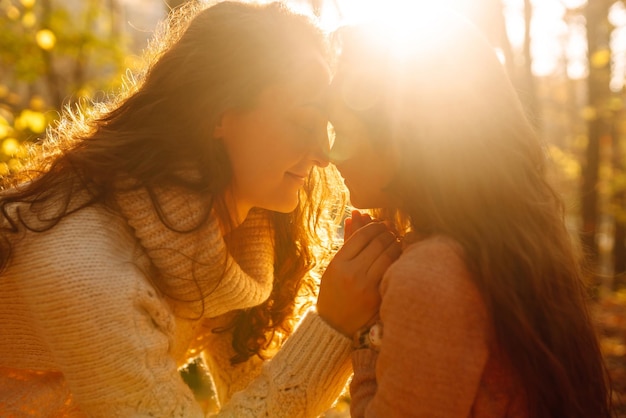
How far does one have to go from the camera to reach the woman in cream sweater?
1919 mm

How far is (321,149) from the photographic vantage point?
7.69ft

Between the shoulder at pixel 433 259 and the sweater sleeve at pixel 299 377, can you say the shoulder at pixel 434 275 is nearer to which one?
the shoulder at pixel 433 259

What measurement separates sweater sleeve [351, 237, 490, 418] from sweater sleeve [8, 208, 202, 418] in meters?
0.70

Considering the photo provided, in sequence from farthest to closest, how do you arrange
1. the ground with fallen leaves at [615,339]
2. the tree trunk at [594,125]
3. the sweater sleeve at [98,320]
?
the tree trunk at [594,125]
the ground with fallen leaves at [615,339]
the sweater sleeve at [98,320]

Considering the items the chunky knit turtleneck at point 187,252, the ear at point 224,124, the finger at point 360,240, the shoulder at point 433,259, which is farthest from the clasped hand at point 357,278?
the ear at point 224,124

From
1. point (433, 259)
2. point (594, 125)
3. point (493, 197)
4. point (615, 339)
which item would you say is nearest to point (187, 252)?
point (433, 259)

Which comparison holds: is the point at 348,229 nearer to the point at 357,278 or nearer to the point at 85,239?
the point at 357,278

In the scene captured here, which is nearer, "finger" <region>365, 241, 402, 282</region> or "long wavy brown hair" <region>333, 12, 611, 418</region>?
"long wavy brown hair" <region>333, 12, 611, 418</region>

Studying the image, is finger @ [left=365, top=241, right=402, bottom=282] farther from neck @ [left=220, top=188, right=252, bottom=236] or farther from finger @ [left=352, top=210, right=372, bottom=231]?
neck @ [left=220, top=188, right=252, bottom=236]

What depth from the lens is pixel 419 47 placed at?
186cm

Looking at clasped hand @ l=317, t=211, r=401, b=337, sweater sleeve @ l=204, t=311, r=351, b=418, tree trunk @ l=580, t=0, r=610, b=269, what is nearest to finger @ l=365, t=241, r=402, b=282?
clasped hand @ l=317, t=211, r=401, b=337

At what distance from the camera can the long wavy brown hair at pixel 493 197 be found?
1.75 meters

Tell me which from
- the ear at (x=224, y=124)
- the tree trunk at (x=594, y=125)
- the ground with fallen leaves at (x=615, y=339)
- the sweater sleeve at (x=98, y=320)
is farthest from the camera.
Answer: the tree trunk at (x=594, y=125)

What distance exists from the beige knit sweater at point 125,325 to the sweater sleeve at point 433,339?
0.45m
